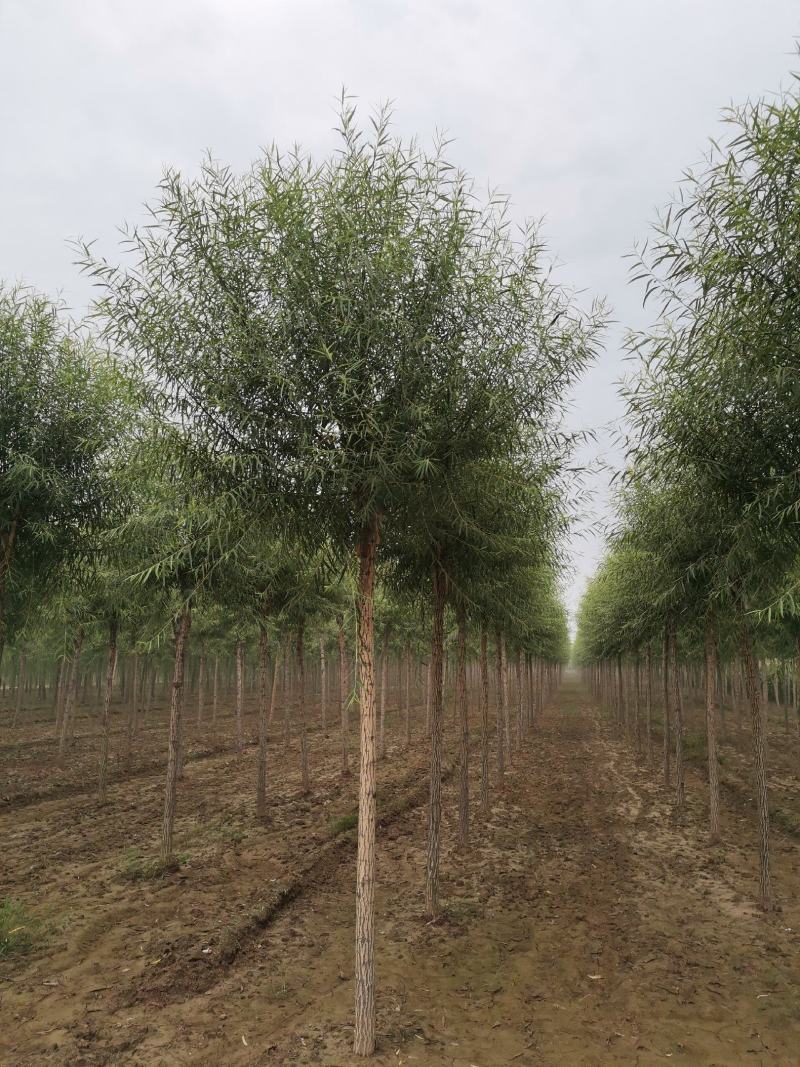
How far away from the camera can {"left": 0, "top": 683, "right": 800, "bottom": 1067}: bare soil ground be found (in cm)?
568

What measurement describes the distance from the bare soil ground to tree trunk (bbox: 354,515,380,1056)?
337 millimetres

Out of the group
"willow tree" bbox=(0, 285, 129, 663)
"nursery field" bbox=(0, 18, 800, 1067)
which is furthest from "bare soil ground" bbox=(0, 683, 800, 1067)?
"willow tree" bbox=(0, 285, 129, 663)

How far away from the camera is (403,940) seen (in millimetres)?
7906

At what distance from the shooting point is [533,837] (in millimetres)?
12578

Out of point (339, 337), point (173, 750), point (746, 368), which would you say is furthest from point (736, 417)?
point (173, 750)

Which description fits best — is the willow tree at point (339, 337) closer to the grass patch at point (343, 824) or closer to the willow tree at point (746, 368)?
the willow tree at point (746, 368)

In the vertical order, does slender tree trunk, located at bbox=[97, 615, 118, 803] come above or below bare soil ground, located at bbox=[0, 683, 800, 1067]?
above

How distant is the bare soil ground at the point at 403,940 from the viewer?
568cm

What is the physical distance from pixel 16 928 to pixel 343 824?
602 cm

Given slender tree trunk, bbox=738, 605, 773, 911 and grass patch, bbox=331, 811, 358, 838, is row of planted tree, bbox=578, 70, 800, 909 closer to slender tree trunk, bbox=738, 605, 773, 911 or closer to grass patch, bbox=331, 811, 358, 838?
slender tree trunk, bbox=738, 605, 773, 911

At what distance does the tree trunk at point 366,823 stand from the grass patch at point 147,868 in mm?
5295

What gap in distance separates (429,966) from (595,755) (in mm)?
17395

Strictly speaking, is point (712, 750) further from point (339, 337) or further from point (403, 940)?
point (339, 337)

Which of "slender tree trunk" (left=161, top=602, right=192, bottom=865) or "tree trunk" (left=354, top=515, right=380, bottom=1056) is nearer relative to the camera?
"tree trunk" (left=354, top=515, right=380, bottom=1056)
